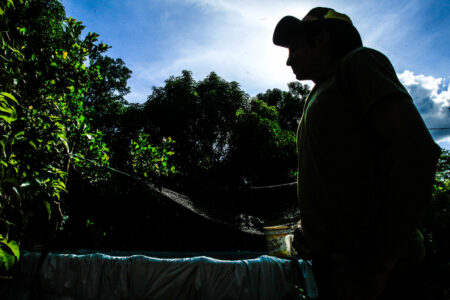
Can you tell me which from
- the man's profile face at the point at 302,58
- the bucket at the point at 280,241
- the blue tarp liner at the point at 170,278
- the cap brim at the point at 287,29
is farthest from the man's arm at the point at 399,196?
the bucket at the point at 280,241

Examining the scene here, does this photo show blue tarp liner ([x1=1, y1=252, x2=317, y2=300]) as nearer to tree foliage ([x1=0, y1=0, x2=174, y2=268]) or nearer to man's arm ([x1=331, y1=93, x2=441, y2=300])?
tree foliage ([x1=0, y1=0, x2=174, y2=268])

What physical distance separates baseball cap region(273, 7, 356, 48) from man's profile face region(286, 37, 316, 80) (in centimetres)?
4

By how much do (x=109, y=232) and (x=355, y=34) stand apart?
22.7 ft

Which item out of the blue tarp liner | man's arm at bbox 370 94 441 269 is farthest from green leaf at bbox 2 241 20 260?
the blue tarp liner

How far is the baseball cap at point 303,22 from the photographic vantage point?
785mm

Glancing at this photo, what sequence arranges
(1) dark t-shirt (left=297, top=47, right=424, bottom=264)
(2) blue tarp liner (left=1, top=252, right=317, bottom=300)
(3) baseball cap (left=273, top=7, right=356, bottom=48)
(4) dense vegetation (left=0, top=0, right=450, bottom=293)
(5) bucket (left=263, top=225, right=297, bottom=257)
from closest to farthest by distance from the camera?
1. (1) dark t-shirt (left=297, top=47, right=424, bottom=264)
2. (3) baseball cap (left=273, top=7, right=356, bottom=48)
3. (4) dense vegetation (left=0, top=0, right=450, bottom=293)
4. (2) blue tarp liner (left=1, top=252, right=317, bottom=300)
5. (5) bucket (left=263, top=225, right=297, bottom=257)

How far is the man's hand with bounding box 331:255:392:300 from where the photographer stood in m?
0.48

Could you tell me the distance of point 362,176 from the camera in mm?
582

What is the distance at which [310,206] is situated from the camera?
688 millimetres

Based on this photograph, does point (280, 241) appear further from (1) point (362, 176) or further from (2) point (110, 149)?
(2) point (110, 149)

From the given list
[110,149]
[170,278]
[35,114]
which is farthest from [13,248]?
[110,149]

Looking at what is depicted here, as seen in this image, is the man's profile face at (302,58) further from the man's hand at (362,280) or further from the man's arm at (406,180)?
the man's hand at (362,280)

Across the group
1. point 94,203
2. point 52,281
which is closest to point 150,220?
point 94,203

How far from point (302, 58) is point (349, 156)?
41 cm
